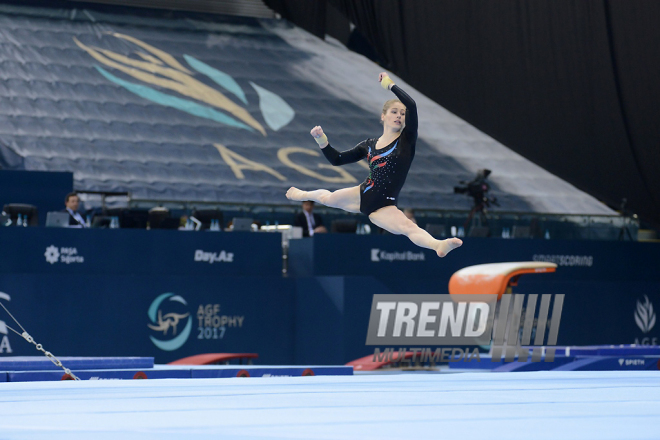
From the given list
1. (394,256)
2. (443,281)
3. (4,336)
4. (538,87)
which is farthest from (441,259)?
(4,336)

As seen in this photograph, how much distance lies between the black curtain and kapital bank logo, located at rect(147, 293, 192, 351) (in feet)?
23.5

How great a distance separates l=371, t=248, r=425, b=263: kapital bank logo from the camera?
412 inches

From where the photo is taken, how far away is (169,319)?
31.4 feet

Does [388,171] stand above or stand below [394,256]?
above

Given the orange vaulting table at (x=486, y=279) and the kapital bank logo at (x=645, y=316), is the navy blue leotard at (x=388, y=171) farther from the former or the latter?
the kapital bank logo at (x=645, y=316)

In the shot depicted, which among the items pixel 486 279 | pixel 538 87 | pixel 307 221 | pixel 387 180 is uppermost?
pixel 538 87

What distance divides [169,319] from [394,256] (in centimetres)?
284

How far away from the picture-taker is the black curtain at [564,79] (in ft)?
43.1

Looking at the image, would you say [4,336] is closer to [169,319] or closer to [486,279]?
[169,319]

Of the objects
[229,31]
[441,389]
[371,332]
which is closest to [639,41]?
[371,332]

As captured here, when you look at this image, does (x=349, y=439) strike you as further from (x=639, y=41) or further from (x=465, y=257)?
(x=639, y=41)

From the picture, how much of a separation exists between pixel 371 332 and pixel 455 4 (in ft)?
23.3

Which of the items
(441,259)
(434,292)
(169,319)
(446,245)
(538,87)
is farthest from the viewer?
(538,87)

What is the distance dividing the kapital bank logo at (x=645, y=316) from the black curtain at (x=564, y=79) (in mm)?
2896
